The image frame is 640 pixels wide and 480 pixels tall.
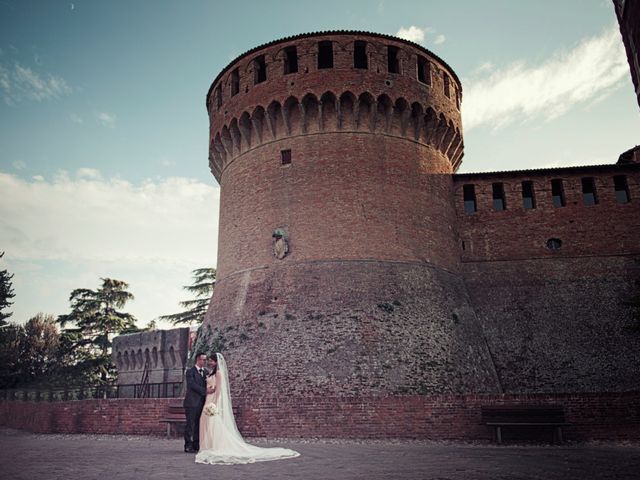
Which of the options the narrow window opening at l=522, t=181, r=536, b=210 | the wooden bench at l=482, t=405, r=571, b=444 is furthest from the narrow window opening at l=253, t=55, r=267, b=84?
the wooden bench at l=482, t=405, r=571, b=444

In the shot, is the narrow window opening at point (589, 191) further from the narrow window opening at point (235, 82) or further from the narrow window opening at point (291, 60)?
the narrow window opening at point (235, 82)

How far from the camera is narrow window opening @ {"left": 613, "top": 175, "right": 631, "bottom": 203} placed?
60.1 feet

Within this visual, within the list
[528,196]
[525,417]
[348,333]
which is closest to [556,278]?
[528,196]

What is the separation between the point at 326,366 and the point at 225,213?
739 cm

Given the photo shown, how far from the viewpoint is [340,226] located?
15742mm

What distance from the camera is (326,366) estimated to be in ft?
44.0

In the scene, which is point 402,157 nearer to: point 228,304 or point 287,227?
point 287,227

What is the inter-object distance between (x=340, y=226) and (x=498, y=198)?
7008mm

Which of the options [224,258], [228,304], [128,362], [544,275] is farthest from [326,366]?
[128,362]

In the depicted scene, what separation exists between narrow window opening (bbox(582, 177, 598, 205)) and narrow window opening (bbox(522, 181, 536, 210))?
176 centimetres

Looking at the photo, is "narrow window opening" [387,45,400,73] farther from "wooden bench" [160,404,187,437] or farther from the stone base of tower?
"wooden bench" [160,404,187,437]

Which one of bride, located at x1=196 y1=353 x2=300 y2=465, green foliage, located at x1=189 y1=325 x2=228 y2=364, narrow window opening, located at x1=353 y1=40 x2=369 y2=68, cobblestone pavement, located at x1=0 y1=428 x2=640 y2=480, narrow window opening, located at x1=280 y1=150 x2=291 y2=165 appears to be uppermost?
narrow window opening, located at x1=353 y1=40 x2=369 y2=68

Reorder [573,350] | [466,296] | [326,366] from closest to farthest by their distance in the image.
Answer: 1. [326,366]
2. [573,350]
3. [466,296]

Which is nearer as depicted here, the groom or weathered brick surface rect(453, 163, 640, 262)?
the groom
